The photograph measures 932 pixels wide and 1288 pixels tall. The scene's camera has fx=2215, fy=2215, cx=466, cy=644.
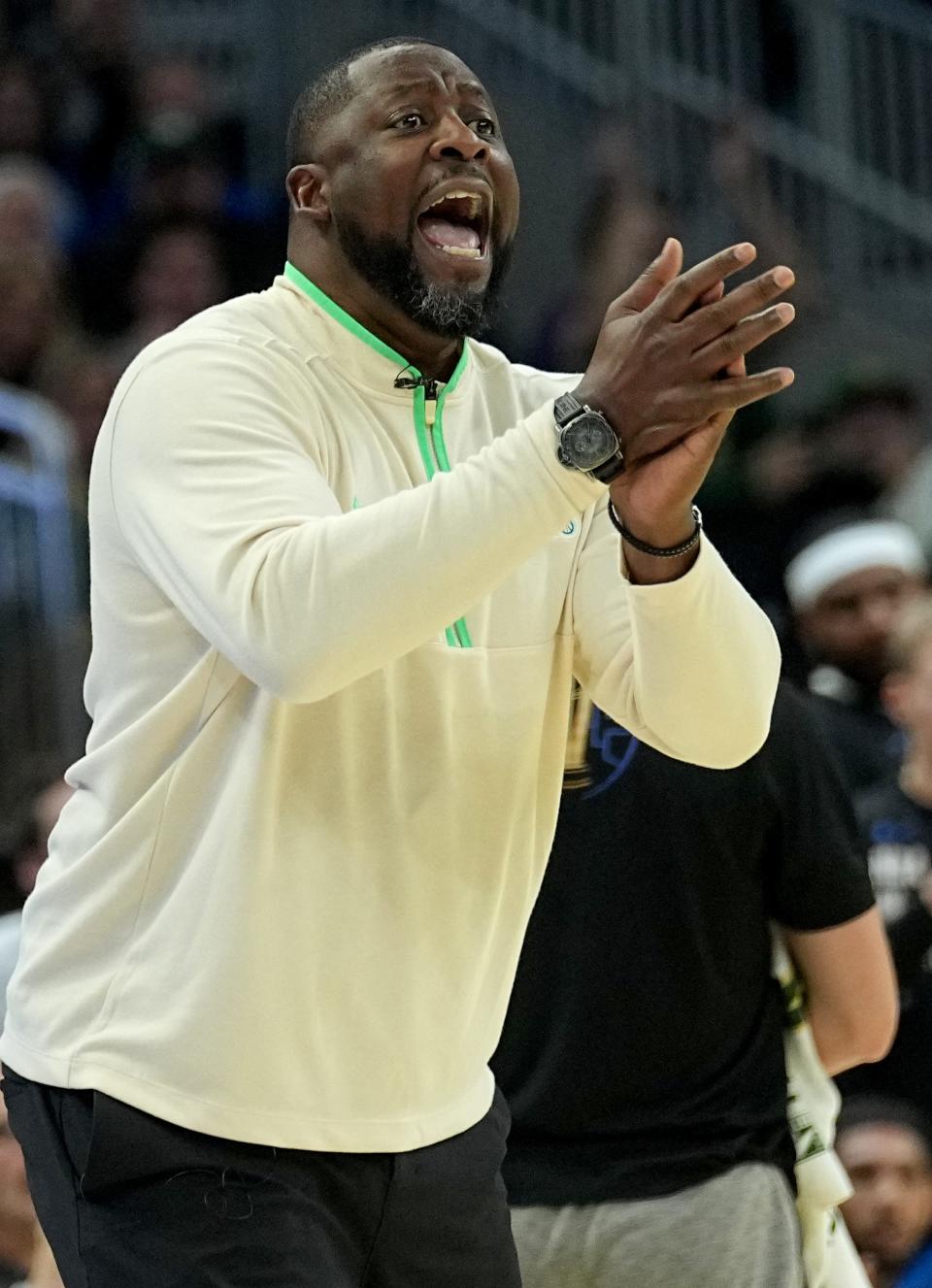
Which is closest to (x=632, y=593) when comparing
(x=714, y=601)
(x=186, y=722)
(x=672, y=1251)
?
(x=714, y=601)

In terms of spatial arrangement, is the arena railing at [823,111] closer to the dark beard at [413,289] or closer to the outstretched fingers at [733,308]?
the dark beard at [413,289]

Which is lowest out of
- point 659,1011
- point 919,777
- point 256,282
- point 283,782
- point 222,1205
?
point 256,282

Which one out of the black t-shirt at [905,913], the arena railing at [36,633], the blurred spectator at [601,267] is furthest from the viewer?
the blurred spectator at [601,267]

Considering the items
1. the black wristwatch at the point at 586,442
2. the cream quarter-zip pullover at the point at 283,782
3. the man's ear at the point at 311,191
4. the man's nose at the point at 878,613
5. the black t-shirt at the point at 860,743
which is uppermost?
the man's ear at the point at 311,191

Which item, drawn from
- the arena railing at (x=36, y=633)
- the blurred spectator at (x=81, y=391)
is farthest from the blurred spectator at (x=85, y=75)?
the arena railing at (x=36, y=633)

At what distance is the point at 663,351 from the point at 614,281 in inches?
238

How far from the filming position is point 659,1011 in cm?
316

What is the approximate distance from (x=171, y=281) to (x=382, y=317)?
551 cm

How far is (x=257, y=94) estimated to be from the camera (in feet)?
28.6

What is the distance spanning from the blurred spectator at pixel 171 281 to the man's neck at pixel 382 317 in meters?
5.34

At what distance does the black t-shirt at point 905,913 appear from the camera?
4484mm

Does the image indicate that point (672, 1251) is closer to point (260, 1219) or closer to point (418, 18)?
point (260, 1219)

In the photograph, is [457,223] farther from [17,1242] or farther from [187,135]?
[187,135]

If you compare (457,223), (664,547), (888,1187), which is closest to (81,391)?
(888,1187)
